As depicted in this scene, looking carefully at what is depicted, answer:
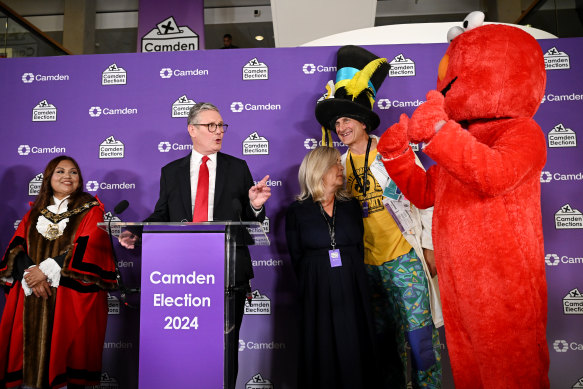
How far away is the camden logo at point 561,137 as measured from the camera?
139 inches

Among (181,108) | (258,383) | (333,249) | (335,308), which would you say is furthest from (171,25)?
(335,308)

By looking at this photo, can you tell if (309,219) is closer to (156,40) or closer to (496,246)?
(496,246)

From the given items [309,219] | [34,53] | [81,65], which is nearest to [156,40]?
[34,53]

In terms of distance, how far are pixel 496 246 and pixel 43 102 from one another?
3.77 metres

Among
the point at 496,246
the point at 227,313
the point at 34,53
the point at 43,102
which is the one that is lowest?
the point at 227,313

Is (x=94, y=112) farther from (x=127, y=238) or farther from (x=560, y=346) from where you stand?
(x=560, y=346)

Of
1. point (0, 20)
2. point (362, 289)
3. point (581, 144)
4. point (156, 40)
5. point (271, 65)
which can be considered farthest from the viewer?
point (156, 40)

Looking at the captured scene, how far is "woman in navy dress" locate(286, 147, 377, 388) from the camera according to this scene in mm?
2666

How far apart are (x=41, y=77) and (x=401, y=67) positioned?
310 cm

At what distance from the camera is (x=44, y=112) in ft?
12.6

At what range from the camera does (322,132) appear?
11.6 feet

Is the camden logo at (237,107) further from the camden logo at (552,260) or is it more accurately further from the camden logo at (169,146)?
the camden logo at (552,260)

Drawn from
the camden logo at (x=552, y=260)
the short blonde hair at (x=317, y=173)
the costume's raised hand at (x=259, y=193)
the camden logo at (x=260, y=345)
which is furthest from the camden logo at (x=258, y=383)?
the camden logo at (x=552, y=260)

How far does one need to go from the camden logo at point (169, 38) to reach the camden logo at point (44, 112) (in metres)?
3.35
